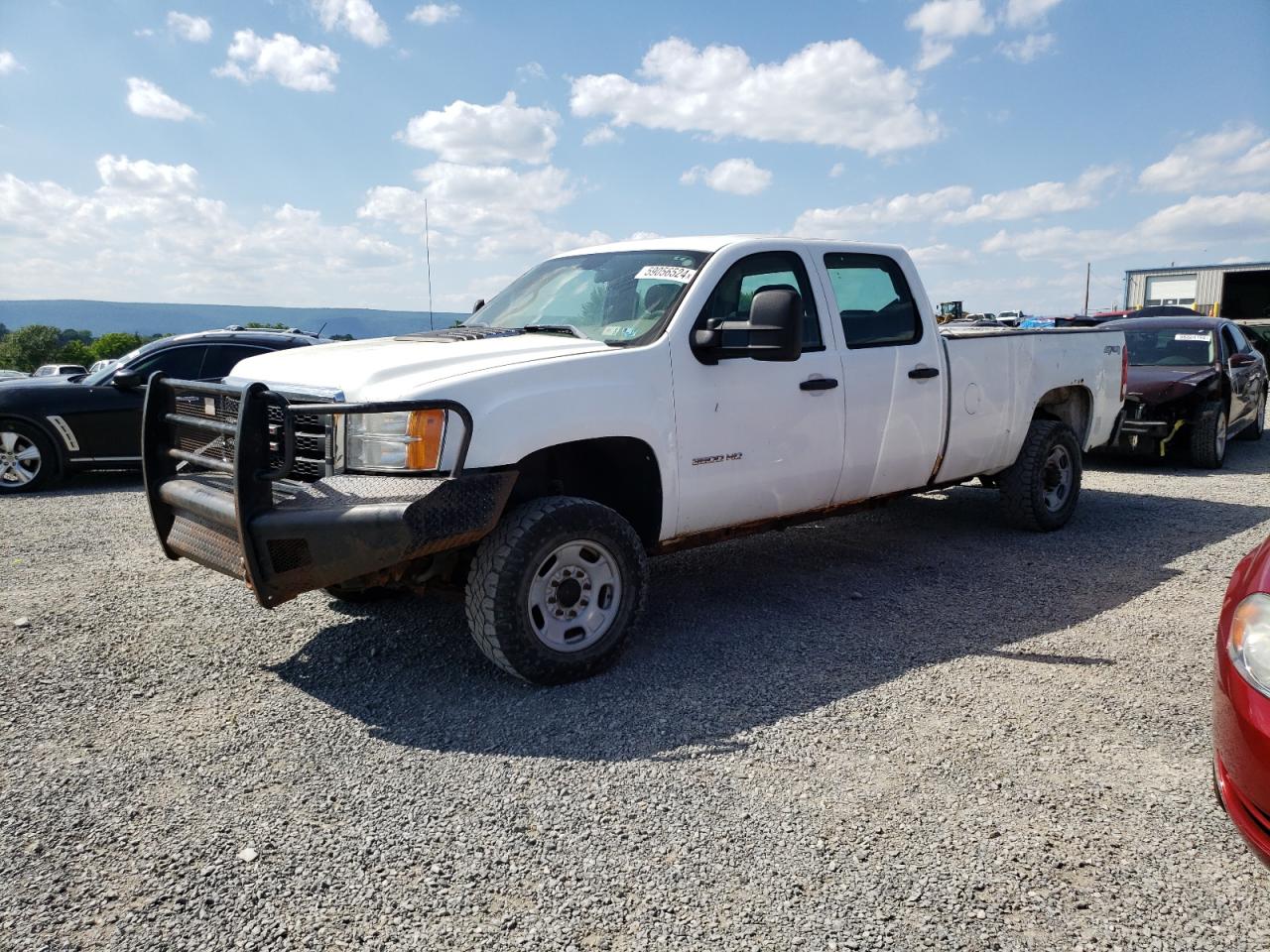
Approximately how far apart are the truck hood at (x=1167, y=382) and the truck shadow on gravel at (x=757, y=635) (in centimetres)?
280

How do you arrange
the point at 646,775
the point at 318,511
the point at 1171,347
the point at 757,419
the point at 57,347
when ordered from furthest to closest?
the point at 57,347 < the point at 1171,347 < the point at 757,419 < the point at 318,511 < the point at 646,775

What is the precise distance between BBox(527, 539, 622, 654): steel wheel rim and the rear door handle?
4.65 ft

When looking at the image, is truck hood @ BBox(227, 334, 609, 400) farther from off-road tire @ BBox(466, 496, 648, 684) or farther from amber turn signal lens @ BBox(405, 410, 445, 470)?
off-road tire @ BBox(466, 496, 648, 684)

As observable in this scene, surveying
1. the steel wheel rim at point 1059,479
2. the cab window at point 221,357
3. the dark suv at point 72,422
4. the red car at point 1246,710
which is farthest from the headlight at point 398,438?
the cab window at point 221,357

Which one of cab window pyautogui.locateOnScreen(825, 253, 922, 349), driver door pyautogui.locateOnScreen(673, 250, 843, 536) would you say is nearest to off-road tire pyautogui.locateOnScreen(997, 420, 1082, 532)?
cab window pyautogui.locateOnScreen(825, 253, 922, 349)

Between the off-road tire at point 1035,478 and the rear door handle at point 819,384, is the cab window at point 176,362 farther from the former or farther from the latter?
the off-road tire at point 1035,478

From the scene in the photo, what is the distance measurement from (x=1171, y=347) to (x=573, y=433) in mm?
9100

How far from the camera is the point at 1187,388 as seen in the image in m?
9.52

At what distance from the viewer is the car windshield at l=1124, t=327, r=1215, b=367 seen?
10109 mm

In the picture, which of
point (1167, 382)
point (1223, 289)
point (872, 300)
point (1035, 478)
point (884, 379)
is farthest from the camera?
point (1223, 289)

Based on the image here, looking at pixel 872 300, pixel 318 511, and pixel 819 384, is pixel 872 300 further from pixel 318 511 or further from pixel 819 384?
pixel 318 511

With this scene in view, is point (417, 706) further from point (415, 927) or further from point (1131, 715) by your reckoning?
point (1131, 715)

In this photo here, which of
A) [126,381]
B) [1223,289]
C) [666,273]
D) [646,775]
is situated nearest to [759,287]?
[666,273]

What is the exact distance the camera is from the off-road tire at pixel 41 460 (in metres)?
8.94
